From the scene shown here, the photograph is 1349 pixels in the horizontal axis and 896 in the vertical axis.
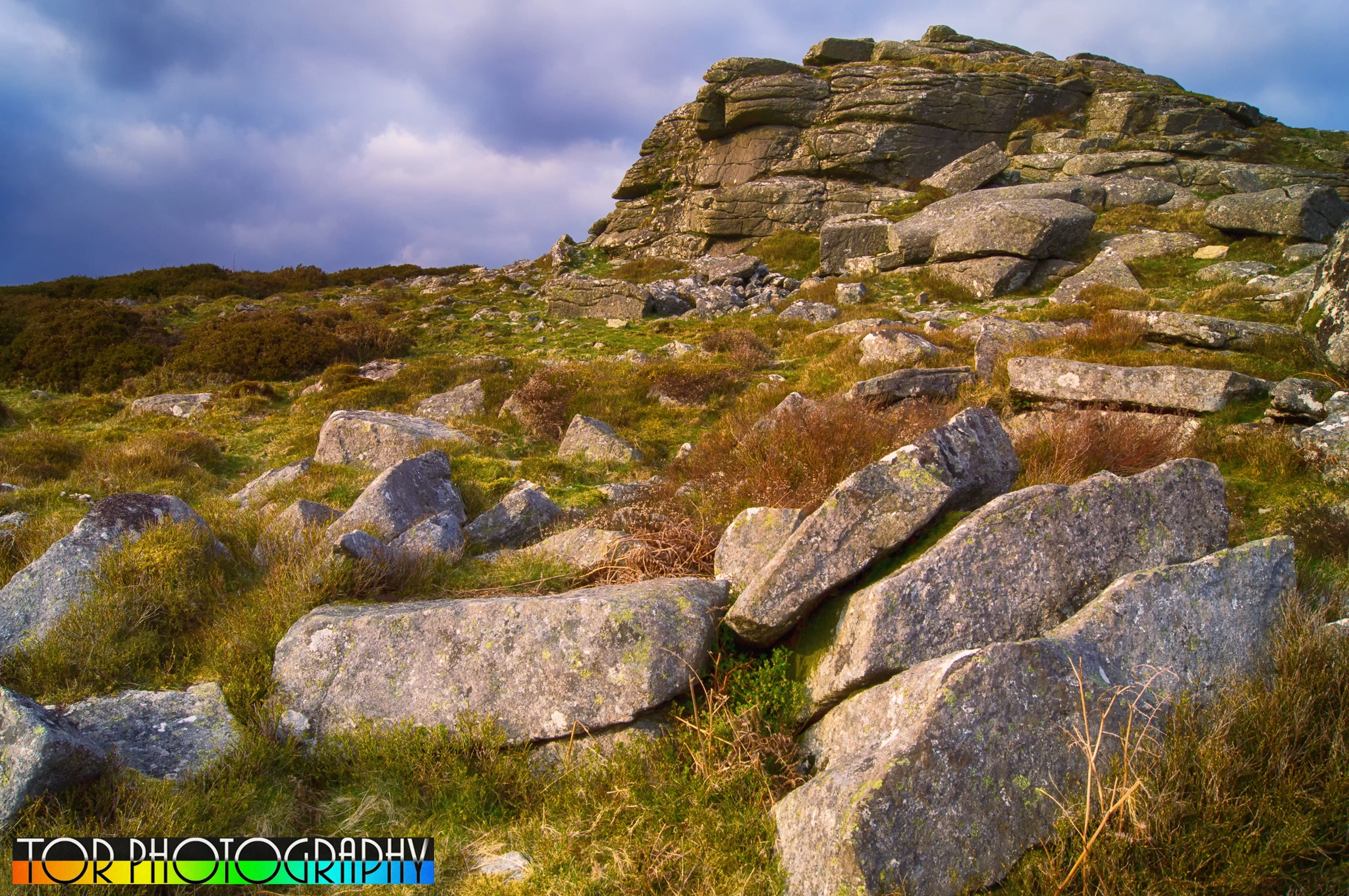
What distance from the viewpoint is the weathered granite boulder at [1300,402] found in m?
7.27

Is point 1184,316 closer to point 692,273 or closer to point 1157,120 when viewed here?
point 692,273

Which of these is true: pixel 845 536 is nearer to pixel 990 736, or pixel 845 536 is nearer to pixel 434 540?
pixel 990 736

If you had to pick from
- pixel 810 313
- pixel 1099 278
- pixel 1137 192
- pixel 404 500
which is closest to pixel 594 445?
pixel 404 500

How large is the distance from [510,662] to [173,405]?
16.5m

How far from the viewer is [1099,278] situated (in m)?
19.4

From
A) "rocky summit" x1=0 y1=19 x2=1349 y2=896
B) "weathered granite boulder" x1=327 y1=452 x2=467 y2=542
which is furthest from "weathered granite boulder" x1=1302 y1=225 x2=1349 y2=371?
"weathered granite boulder" x1=327 y1=452 x2=467 y2=542

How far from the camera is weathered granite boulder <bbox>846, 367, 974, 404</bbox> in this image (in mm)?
10016

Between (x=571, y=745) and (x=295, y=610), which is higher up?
(x=295, y=610)

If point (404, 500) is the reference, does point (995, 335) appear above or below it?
→ above

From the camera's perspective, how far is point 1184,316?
452 inches

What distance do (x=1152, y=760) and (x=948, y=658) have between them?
3.12 feet

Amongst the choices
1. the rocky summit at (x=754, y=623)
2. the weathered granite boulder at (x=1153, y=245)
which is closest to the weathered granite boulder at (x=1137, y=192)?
the weathered granite boulder at (x=1153, y=245)

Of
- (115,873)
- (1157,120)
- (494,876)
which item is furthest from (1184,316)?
(1157,120)

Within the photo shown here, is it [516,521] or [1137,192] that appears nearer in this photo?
[516,521]
